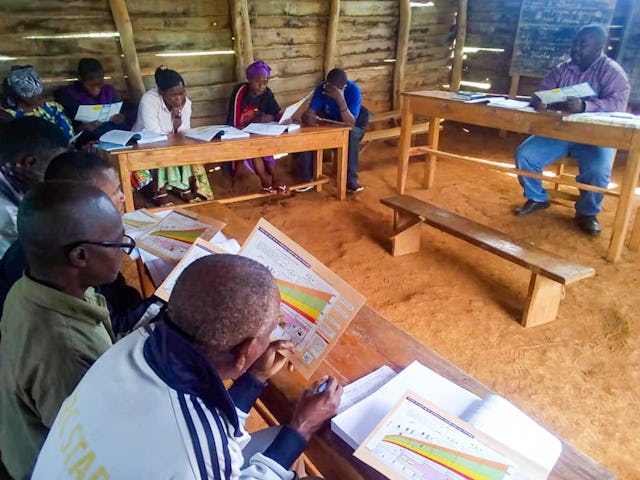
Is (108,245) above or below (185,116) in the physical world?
above

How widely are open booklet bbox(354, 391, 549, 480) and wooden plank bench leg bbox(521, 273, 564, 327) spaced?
2.07 metres

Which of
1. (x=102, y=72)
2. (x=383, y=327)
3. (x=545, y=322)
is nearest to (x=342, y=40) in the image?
(x=102, y=72)

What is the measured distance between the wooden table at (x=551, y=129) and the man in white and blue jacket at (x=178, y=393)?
341 centimetres

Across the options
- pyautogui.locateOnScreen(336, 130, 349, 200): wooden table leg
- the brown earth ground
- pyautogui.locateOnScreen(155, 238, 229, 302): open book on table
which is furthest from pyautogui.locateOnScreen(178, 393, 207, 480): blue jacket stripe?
pyautogui.locateOnScreen(336, 130, 349, 200): wooden table leg

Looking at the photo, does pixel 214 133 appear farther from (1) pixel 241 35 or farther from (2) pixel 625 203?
(2) pixel 625 203

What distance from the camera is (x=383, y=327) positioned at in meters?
1.55

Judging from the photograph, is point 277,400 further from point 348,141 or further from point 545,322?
point 348,141

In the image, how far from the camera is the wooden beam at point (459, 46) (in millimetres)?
7492

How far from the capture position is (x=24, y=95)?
389 cm

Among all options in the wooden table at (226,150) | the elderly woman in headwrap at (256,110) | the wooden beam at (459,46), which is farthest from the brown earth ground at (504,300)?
the wooden beam at (459,46)

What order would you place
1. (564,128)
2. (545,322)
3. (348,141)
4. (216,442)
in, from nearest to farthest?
(216,442)
(545,322)
(564,128)
(348,141)

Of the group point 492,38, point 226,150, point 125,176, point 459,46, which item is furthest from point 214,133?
point 492,38

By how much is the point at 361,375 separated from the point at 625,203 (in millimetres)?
3254

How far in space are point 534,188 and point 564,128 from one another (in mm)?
900
